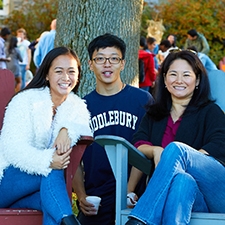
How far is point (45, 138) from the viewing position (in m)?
4.38

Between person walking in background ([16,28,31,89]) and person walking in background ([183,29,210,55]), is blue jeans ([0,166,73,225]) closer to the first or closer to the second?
person walking in background ([183,29,210,55])

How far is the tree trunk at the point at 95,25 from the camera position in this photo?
6.30m

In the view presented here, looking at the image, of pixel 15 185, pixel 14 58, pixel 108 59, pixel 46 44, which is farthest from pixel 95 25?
pixel 14 58

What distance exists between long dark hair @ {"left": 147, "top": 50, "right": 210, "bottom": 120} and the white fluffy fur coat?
45 centimetres

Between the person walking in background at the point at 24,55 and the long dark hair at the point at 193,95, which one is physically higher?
the long dark hair at the point at 193,95

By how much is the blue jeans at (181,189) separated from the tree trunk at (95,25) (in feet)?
7.98

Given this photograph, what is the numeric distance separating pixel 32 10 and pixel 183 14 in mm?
4149

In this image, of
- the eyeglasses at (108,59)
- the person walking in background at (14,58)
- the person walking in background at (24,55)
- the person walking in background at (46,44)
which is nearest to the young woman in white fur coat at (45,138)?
the eyeglasses at (108,59)

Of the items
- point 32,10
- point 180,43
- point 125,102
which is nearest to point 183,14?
point 180,43

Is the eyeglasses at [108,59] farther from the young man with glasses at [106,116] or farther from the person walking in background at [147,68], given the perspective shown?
the person walking in background at [147,68]

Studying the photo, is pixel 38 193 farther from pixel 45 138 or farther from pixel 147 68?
pixel 147 68

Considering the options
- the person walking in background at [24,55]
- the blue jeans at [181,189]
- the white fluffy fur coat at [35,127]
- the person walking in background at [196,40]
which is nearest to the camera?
the blue jeans at [181,189]

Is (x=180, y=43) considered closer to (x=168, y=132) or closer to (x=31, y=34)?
(x=31, y=34)

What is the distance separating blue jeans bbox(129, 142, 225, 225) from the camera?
148 inches
